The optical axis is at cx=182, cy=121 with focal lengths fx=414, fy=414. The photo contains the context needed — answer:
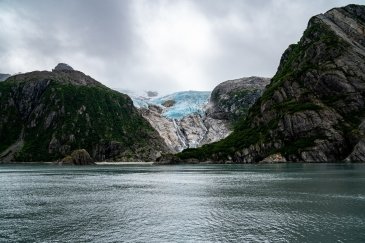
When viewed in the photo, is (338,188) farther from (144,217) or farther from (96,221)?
(96,221)

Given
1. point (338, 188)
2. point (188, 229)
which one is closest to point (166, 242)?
point (188, 229)

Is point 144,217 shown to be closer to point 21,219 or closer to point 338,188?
point 21,219

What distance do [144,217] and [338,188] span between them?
152 ft

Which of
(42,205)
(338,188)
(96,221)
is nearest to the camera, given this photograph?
(96,221)

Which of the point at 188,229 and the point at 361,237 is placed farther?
the point at 188,229

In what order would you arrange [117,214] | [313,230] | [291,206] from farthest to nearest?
1. [291,206]
2. [117,214]
3. [313,230]

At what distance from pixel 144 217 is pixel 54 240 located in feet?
53.8

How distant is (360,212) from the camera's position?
5622 centimetres

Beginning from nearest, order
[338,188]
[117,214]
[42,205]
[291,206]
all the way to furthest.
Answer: [117,214] < [291,206] < [42,205] < [338,188]

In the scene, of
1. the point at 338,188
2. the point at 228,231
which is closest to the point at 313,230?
the point at 228,231

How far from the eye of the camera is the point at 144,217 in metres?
57.1

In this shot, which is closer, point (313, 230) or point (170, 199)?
point (313, 230)

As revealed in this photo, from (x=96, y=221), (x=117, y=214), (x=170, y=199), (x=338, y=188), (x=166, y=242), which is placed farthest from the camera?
(x=338, y=188)

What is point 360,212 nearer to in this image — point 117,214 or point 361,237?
point 361,237
